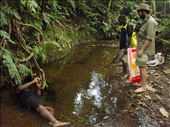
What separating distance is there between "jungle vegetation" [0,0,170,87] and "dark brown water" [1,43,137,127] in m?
0.51

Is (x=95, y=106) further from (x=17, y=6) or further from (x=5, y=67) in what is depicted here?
(x=17, y=6)

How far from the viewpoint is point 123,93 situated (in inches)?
309

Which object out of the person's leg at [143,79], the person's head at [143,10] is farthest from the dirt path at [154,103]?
the person's head at [143,10]

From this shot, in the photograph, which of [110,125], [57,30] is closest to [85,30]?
[57,30]

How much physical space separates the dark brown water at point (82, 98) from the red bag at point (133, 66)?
18.0 inches

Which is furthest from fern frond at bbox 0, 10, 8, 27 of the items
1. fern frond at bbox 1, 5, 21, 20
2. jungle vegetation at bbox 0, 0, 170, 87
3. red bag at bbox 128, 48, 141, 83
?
red bag at bbox 128, 48, 141, 83

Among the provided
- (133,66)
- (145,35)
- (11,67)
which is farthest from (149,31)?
(11,67)

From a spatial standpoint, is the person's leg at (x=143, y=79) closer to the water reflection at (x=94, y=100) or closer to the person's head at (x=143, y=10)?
the water reflection at (x=94, y=100)

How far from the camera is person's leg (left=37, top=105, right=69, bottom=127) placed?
605 cm

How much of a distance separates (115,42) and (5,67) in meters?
7.74

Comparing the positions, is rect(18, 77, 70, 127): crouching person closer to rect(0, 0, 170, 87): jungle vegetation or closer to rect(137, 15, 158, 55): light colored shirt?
rect(0, 0, 170, 87): jungle vegetation

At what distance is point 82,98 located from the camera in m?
7.48

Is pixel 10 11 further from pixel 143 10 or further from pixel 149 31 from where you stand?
pixel 149 31

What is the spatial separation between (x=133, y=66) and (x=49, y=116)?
8.94ft
